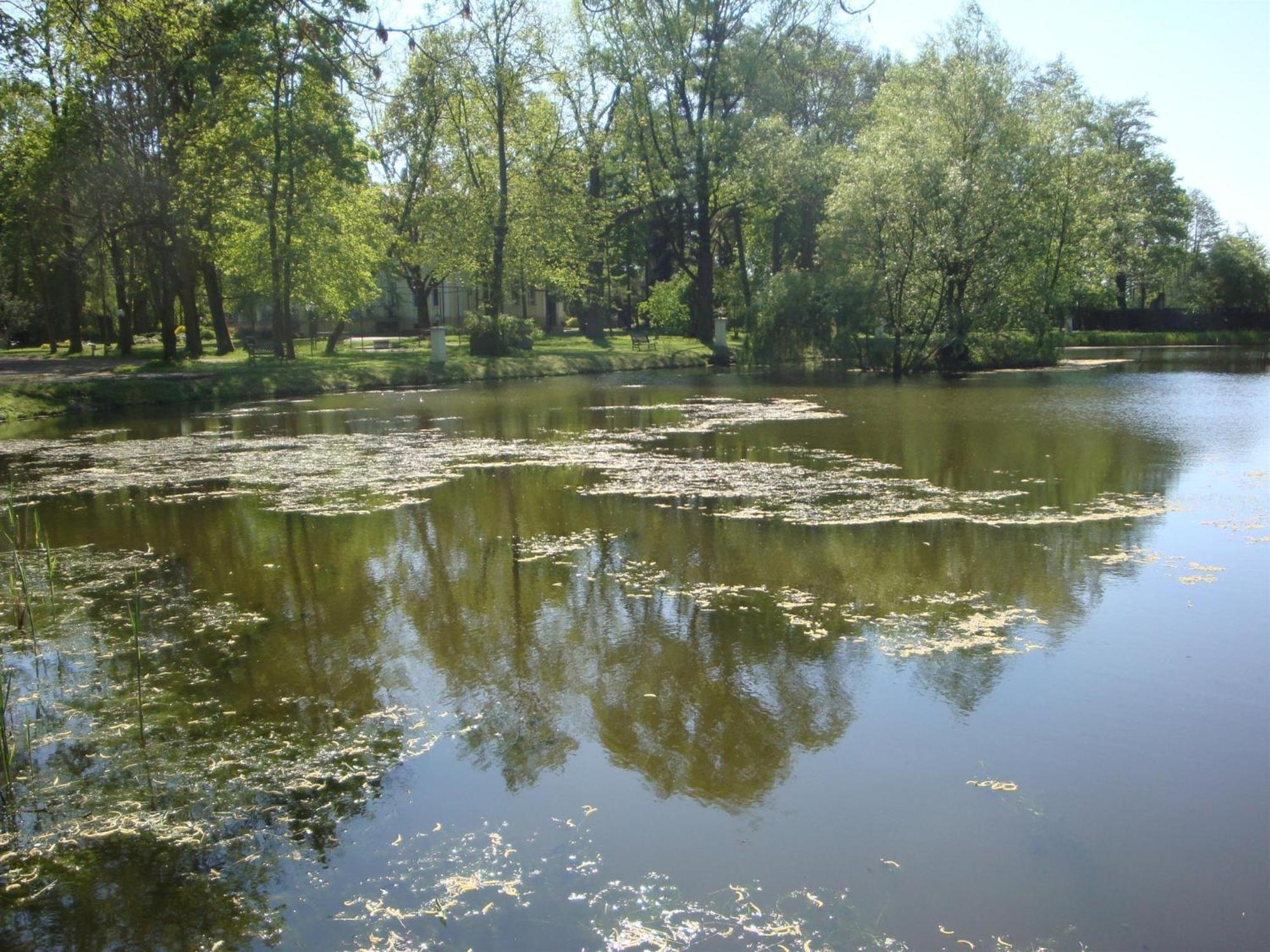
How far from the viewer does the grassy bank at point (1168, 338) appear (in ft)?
161

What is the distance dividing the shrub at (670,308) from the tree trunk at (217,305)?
17.8 meters

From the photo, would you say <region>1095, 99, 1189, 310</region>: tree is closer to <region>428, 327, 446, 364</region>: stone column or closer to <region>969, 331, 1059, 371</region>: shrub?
<region>969, 331, 1059, 371</region>: shrub

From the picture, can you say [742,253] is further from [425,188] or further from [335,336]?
[335,336]

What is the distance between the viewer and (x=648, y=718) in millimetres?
4820

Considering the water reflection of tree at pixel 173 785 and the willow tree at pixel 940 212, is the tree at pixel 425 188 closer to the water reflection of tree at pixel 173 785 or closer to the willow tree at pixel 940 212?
the willow tree at pixel 940 212

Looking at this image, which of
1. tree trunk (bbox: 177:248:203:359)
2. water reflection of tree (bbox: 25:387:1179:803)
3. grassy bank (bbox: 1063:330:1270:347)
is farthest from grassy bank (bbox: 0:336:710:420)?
grassy bank (bbox: 1063:330:1270:347)

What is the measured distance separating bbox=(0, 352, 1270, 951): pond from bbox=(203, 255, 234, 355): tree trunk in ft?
82.6

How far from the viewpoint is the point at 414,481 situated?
11656 mm

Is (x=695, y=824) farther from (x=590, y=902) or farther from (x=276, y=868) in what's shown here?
(x=276, y=868)

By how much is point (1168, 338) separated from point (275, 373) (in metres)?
43.9

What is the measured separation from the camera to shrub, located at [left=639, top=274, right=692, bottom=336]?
147 feet

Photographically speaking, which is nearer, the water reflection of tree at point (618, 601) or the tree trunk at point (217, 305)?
the water reflection of tree at point (618, 601)

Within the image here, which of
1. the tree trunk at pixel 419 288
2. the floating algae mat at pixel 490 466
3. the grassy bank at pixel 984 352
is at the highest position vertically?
the tree trunk at pixel 419 288

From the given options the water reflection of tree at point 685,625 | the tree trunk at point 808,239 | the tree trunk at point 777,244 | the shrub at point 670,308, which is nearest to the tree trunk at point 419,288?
the shrub at point 670,308
